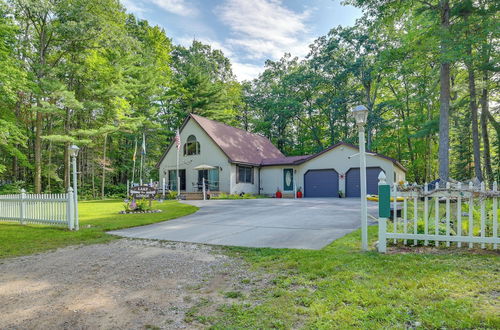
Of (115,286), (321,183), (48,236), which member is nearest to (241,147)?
(321,183)

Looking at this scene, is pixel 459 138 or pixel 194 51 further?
pixel 194 51

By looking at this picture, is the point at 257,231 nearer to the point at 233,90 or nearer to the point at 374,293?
the point at 374,293

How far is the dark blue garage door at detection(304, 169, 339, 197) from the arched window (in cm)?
870

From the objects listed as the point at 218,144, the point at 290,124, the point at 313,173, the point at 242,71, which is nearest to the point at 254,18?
the point at 218,144

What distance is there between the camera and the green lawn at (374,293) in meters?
2.61

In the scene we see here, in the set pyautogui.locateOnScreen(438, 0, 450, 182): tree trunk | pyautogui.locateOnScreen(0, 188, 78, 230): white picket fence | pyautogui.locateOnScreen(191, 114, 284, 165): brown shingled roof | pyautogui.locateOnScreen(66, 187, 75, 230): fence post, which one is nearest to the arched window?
pyautogui.locateOnScreen(191, 114, 284, 165): brown shingled roof

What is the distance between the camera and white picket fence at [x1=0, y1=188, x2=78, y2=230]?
8164 millimetres

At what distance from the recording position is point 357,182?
20.7 meters

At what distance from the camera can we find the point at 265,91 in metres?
36.7

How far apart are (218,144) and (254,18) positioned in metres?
9.35

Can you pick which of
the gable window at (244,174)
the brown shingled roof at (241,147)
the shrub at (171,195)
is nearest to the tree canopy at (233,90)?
the shrub at (171,195)

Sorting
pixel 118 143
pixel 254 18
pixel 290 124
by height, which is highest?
pixel 254 18

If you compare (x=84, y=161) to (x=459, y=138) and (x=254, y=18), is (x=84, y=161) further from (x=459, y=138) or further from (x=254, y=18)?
(x=459, y=138)

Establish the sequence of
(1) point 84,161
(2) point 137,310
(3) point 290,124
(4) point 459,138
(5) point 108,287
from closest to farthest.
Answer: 1. (2) point 137,310
2. (5) point 108,287
3. (1) point 84,161
4. (4) point 459,138
5. (3) point 290,124
